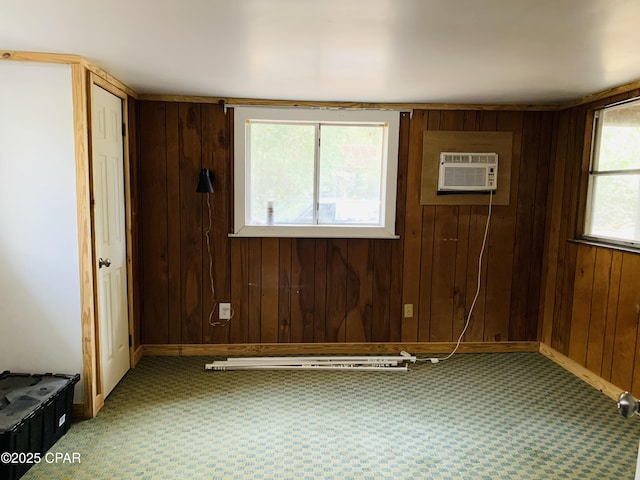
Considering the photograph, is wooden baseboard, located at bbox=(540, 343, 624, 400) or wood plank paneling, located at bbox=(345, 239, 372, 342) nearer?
wooden baseboard, located at bbox=(540, 343, 624, 400)

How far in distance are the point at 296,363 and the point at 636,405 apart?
260 cm

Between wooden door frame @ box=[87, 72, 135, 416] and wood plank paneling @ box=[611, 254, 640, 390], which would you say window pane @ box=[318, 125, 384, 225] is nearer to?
wooden door frame @ box=[87, 72, 135, 416]

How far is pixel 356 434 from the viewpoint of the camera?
250cm

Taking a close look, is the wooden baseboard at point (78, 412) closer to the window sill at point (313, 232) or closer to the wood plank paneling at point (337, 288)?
the window sill at point (313, 232)

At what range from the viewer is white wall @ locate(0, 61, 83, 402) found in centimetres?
235

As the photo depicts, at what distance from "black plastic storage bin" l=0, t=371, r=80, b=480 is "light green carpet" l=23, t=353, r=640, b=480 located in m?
0.10

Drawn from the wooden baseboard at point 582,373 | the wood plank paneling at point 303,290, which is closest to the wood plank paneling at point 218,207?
the wood plank paneling at point 303,290

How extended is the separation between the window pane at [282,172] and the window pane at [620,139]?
7.29 ft

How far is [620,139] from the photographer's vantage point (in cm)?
304

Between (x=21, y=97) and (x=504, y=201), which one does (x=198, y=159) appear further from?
(x=504, y=201)

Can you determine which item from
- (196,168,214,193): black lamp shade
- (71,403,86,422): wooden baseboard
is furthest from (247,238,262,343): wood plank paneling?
(71,403,86,422): wooden baseboard

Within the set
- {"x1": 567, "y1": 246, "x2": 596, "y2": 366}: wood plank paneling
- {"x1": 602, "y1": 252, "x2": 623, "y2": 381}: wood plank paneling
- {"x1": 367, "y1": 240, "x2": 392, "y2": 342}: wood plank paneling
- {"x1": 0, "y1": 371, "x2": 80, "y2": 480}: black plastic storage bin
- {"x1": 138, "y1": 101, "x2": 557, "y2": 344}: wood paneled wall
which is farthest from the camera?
{"x1": 367, "y1": 240, "x2": 392, "y2": 342}: wood plank paneling

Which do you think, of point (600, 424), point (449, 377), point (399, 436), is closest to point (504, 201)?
point (449, 377)

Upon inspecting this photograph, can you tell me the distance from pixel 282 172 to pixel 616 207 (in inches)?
99.7
